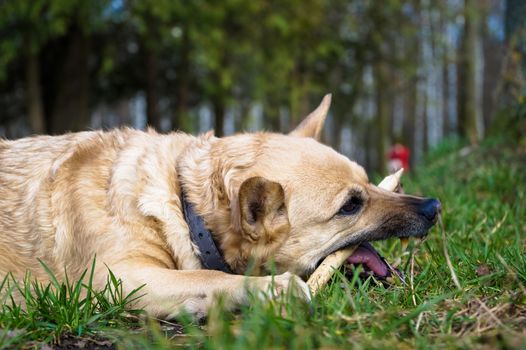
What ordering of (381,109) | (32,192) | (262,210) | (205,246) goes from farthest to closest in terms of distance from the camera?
1. (381,109)
2. (32,192)
3. (205,246)
4. (262,210)

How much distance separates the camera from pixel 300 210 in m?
3.69

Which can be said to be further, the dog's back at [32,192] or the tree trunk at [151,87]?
the tree trunk at [151,87]

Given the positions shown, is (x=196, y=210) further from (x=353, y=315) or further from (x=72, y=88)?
(x=72, y=88)

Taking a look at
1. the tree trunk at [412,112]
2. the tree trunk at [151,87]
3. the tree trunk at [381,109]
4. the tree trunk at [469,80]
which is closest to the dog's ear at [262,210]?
the tree trunk at [469,80]

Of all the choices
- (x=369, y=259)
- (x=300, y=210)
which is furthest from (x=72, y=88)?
(x=369, y=259)

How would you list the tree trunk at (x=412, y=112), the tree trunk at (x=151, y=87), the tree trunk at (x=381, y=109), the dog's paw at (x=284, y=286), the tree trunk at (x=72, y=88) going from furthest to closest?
the tree trunk at (x=412, y=112) → the tree trunk at (x=381, y=109) → the tree trunk at (x=151, y=87) → the tree trunk at (x=72, y=88) → the dog's paw at (x=284, y=286)

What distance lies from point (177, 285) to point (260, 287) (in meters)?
0.53

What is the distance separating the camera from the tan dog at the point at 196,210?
3506mm

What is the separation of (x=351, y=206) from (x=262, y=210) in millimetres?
643

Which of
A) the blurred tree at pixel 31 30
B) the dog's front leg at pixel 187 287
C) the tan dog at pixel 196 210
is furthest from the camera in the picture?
the blurred tree at pixel 31 30

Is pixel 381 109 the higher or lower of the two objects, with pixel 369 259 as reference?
higher

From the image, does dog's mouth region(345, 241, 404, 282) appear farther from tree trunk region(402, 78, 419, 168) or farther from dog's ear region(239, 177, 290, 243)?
tree trunk region(402, 78, 419, 168)

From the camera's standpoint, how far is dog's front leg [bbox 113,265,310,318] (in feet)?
10.2

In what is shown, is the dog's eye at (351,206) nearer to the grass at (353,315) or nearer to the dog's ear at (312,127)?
the grass at (353,315)
